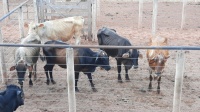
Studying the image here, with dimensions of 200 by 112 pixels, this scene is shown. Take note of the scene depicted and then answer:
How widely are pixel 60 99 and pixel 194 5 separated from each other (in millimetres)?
13480

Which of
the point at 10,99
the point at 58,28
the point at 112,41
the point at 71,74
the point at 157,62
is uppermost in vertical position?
the point at 58,28

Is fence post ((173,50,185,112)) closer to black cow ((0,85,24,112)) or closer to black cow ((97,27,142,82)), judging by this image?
black cow ((97,27,142,82))

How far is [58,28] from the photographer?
10047mm

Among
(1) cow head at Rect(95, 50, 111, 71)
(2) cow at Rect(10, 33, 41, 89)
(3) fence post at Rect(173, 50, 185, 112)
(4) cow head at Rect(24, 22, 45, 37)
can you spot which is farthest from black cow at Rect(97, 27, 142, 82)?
(3) fence post at Rect(173, 50, 185, 112)

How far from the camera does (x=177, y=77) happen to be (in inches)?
201

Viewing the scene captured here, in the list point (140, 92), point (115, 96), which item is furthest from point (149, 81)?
point (115, 96)

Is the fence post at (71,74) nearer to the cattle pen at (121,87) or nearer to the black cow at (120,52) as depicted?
the cattle pen at (121,87)

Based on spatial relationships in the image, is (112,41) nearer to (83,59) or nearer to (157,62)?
(83,59)

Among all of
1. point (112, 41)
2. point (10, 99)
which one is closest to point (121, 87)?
point (112, 41)

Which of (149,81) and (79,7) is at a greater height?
(79,7)

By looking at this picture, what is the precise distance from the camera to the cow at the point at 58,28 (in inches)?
376

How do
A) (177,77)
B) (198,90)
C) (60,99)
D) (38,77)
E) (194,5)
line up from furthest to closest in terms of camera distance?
(194,5), (38,77), (198,90), (60,99), (177,77)

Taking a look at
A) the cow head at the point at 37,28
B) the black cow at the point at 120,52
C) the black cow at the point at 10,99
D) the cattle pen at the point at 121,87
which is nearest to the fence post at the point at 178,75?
the cattle pen at the point at 121,87

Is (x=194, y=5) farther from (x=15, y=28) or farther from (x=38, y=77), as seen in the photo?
(x=38, y=77)
